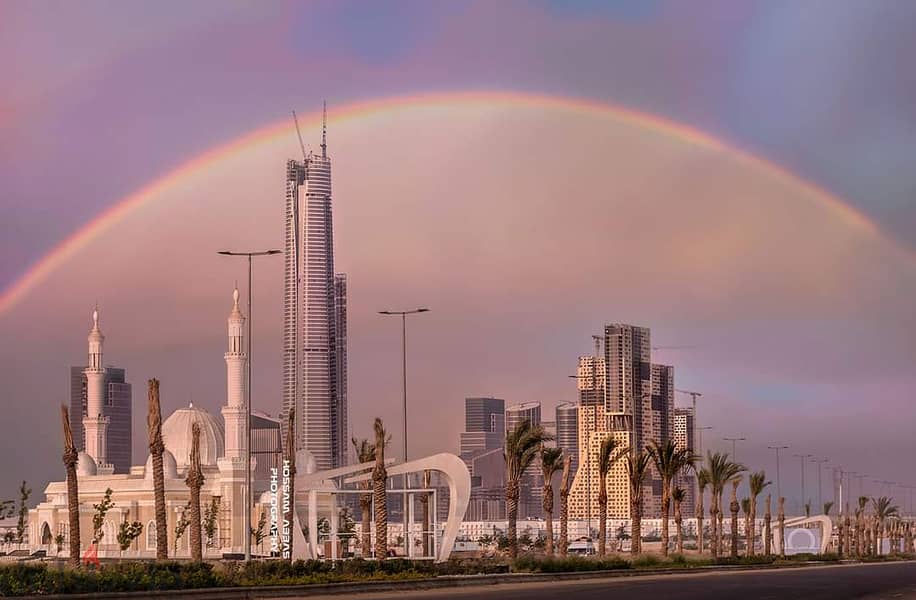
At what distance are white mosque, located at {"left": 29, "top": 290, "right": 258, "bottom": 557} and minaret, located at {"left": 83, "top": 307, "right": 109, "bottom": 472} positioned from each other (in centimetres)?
11

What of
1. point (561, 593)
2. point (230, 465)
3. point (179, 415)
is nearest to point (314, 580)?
point (561, 593)

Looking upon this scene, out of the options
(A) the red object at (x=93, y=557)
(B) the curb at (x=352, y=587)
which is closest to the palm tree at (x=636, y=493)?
A: (B) the curb at (x=352, y=587)

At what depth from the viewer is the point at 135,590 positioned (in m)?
41.2

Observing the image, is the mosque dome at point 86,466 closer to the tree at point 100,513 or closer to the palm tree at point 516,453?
the tree at point 100,513

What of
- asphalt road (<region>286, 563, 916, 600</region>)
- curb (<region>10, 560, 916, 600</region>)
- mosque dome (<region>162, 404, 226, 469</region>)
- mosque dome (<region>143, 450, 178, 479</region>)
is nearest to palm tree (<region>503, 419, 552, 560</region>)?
curb (<region>10, 560, 916, 600</region>)

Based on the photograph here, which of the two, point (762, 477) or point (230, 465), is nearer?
point (762, 477)

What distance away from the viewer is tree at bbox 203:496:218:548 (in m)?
131

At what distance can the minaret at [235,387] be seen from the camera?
15150 centimetres

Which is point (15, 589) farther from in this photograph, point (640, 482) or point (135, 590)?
point (640, 482)

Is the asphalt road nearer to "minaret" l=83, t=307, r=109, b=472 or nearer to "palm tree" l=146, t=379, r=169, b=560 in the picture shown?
"palm tree" l=146, t=379, r=169, b=560

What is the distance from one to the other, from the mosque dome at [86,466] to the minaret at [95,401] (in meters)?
2.68

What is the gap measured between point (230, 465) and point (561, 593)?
10270 cm

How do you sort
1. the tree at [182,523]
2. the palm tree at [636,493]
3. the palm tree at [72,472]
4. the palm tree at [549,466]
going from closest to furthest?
1. the palm tree at [72,472]
2. the palm tree at [549,466]
3. the palm tree at [636,493]
4. the tree at [182,523]

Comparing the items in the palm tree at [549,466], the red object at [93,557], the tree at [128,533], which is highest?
the palm tree at [549,466]
